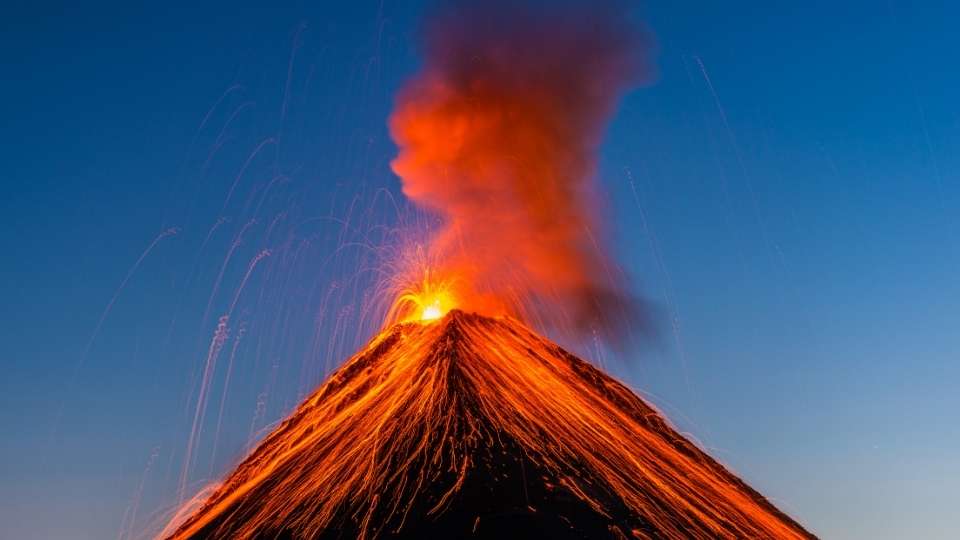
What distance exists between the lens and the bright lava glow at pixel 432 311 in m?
33.1

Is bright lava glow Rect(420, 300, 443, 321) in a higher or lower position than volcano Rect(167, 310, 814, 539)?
higher

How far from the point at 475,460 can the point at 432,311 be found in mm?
10928

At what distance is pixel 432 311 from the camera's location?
33438 millimetres

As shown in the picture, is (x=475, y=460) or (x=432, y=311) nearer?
(x=475, y=460)

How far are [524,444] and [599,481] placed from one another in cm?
190

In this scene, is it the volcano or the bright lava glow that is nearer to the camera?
the volcano

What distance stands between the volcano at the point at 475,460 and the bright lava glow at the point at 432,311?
43.6 inches

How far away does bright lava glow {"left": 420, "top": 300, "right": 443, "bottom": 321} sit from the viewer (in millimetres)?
33125

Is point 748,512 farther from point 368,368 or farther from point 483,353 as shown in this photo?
point 368,368

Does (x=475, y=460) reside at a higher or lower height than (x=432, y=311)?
lower

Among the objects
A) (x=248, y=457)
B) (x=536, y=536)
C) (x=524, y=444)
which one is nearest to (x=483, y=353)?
(x=524, y=444)

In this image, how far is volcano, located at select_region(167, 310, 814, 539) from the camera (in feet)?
70.6

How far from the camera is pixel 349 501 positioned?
22703mm

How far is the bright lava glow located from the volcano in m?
1.11
